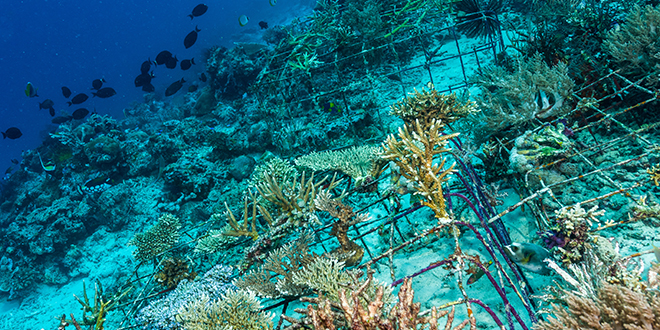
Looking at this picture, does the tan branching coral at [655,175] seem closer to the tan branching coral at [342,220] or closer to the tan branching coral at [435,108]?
the tan branching coral at [435,108]

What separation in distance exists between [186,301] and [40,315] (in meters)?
7.80

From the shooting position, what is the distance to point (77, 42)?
309ft

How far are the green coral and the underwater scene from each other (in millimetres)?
30

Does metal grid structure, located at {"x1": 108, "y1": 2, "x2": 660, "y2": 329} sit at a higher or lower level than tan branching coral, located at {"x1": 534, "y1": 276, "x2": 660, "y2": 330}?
higher

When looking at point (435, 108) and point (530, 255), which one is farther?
point (435, 108)

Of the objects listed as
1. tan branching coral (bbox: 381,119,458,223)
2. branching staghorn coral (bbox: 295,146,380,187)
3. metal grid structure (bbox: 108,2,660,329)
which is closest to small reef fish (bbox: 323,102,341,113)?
metal grid structure (bbox: 108,2,660,329)

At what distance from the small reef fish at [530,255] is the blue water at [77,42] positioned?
58.6 meters

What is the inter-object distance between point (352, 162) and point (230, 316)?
2386mm

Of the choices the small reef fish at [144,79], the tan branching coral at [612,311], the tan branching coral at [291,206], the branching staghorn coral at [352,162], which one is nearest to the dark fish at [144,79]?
the small reef fish at [144,79]

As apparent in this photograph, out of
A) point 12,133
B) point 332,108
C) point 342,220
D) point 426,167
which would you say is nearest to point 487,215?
point 426,167

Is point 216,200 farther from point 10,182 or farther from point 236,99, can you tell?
point 10,182

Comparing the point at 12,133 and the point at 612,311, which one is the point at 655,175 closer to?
the point at 612,311

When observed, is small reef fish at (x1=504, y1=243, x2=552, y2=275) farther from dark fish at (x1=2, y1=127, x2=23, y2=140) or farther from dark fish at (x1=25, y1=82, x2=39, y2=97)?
dark fish at (x1=25, y1=82, x2=39, y2=97)

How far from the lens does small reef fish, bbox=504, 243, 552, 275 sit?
2277mm
